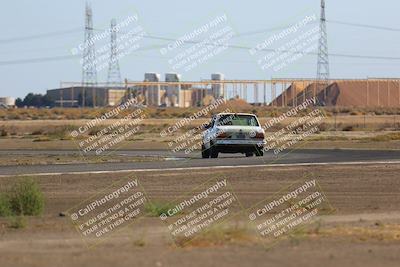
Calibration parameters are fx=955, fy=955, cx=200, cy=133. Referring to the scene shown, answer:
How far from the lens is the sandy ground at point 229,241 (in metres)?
12.6

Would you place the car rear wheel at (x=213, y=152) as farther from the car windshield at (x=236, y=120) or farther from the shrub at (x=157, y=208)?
the shrub at (x=157, y=208)

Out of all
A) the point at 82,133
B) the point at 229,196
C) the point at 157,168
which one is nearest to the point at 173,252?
the point at 229,196

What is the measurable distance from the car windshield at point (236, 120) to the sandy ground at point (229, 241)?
1278cm

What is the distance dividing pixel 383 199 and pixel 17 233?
902 cm

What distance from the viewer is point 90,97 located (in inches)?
7003

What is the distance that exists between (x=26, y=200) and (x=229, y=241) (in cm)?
632

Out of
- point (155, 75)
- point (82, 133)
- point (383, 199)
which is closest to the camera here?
point (383, 199)

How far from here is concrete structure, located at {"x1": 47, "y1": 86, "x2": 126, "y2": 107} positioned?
170250 mm

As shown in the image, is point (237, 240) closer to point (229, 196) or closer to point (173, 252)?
point (173, 252)

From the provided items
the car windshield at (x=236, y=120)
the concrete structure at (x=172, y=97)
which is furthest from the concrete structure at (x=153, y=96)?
the car windshield at (x=236, y=120)

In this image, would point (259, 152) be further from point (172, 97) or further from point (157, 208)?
point (172, 97)

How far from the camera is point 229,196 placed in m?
21.9

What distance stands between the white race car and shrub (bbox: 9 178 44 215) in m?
17.4

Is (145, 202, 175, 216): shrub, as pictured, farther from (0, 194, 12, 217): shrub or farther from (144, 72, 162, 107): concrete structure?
(144, 72, 162, 107): concrete structure
